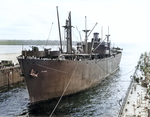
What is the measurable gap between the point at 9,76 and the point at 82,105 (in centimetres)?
1244

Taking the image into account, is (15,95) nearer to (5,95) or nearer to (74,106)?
(5,95)

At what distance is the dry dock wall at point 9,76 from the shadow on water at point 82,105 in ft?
29.4

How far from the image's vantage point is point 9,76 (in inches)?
919

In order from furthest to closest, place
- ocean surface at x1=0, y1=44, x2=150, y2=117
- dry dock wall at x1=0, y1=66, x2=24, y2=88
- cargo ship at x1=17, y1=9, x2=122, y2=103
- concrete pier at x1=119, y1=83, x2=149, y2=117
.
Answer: dry dock wall at x1=0, y1=66, x2=24, y2=88 < cargo ship at x1=17, y1=9, x2=122, y2=103 < ocean surface at x1=0, y1=44, x2=150, y2=117 < concrete pier at x1=119, y1=83, x2=149, y2=117

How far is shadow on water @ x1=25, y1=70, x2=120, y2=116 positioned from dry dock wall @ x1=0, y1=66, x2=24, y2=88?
8952mm

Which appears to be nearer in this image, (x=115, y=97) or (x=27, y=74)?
(x=27, y=74)

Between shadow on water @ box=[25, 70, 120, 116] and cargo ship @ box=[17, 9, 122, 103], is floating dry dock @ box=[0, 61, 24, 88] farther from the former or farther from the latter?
shadow on water @ box=[25, 70, 120, 116]

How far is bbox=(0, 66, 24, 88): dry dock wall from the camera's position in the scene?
72.8 ft

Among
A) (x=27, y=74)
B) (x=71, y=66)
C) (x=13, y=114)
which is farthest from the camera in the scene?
(x=71, y=66)

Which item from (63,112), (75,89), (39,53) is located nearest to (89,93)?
(75,89)

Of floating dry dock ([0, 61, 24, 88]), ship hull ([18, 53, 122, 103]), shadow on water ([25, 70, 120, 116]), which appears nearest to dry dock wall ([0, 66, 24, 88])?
floating dry dock ([0, 61, 24, 88])

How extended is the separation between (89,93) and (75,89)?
6.86 feet

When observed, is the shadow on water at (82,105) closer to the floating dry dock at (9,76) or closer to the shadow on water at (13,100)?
the shadow on water at (13,100)

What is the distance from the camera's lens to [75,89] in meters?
18.5
